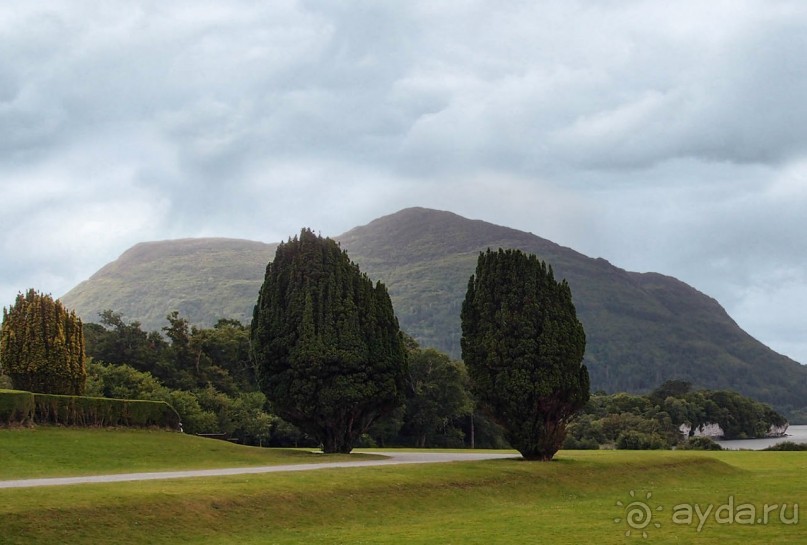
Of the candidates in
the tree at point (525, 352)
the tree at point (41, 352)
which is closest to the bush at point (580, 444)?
the tree at point (525, 352)

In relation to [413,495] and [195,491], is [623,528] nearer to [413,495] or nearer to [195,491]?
[413,495]

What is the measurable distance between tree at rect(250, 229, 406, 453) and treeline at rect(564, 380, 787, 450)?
3830cm

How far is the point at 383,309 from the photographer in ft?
158

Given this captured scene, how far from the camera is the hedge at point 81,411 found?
3893 centimetres

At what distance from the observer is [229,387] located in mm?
80062

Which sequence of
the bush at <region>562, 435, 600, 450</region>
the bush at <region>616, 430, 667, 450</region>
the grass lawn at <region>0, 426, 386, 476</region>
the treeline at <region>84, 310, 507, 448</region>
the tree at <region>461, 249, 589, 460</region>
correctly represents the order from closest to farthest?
the grass lawn at <region>0, 426, 386, 476</region>
the tree at <region>461, 249, 589, 460</region>
the treeline at <region>84, 310, 507, 448</region>
the bush at <region>616, 430, 667, 450</region>
the bush at <region>562, 435, 600, 450</region>

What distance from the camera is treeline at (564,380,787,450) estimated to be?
8100 cm

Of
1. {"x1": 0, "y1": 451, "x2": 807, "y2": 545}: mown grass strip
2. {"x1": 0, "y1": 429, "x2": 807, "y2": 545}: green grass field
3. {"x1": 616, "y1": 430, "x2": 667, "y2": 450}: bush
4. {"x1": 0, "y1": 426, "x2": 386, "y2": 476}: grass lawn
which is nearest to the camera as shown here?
{"x1": 0, "y1": 451, "x2": 807, "y2": 545}: mown grass strip

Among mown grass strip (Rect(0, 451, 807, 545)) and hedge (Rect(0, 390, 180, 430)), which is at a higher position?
hedge (Rect(0, 390, 180, 430))
